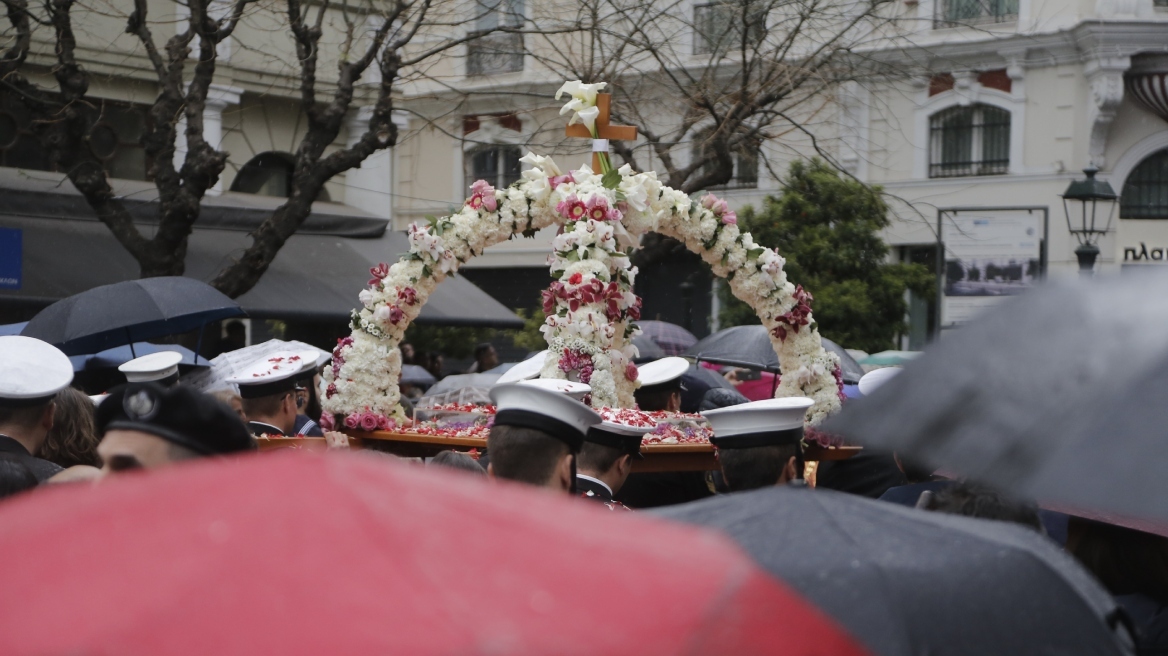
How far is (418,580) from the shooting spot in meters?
1.20

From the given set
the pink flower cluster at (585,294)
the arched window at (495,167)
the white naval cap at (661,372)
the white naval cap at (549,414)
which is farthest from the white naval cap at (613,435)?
the arched window at (495,167)

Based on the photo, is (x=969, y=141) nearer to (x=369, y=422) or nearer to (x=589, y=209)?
(x=589, y=209)

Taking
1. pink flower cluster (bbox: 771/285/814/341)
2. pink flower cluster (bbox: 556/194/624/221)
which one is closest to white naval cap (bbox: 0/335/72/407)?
pink flower cluster (bbox: 556/194/624/221)

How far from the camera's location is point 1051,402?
240 cm

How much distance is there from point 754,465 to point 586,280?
264cm

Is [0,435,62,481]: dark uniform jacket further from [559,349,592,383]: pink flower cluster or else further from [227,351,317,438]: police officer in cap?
[559,349,592,383]: pink flower cluster

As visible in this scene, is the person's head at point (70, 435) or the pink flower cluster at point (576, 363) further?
the pink flower cluster at point (576, 363)

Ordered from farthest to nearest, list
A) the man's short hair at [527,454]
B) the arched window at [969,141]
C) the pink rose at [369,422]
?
1. the arched window at [969,141]
2. the pink rose at [369,422]
3. the man's short hair at [527,454]

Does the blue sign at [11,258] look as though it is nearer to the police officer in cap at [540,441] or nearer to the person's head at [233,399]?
the person's head at [233,399]

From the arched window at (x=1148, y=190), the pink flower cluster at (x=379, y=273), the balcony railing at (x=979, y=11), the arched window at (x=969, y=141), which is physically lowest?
the pink flower cluster at (x=379, y=273)

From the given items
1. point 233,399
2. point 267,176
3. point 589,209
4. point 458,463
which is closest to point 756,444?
point 458,463

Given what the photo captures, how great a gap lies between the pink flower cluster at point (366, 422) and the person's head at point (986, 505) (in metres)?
4.66

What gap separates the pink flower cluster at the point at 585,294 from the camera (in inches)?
276

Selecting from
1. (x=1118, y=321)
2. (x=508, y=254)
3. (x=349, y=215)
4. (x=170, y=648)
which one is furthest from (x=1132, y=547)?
(x=508, y=254)
